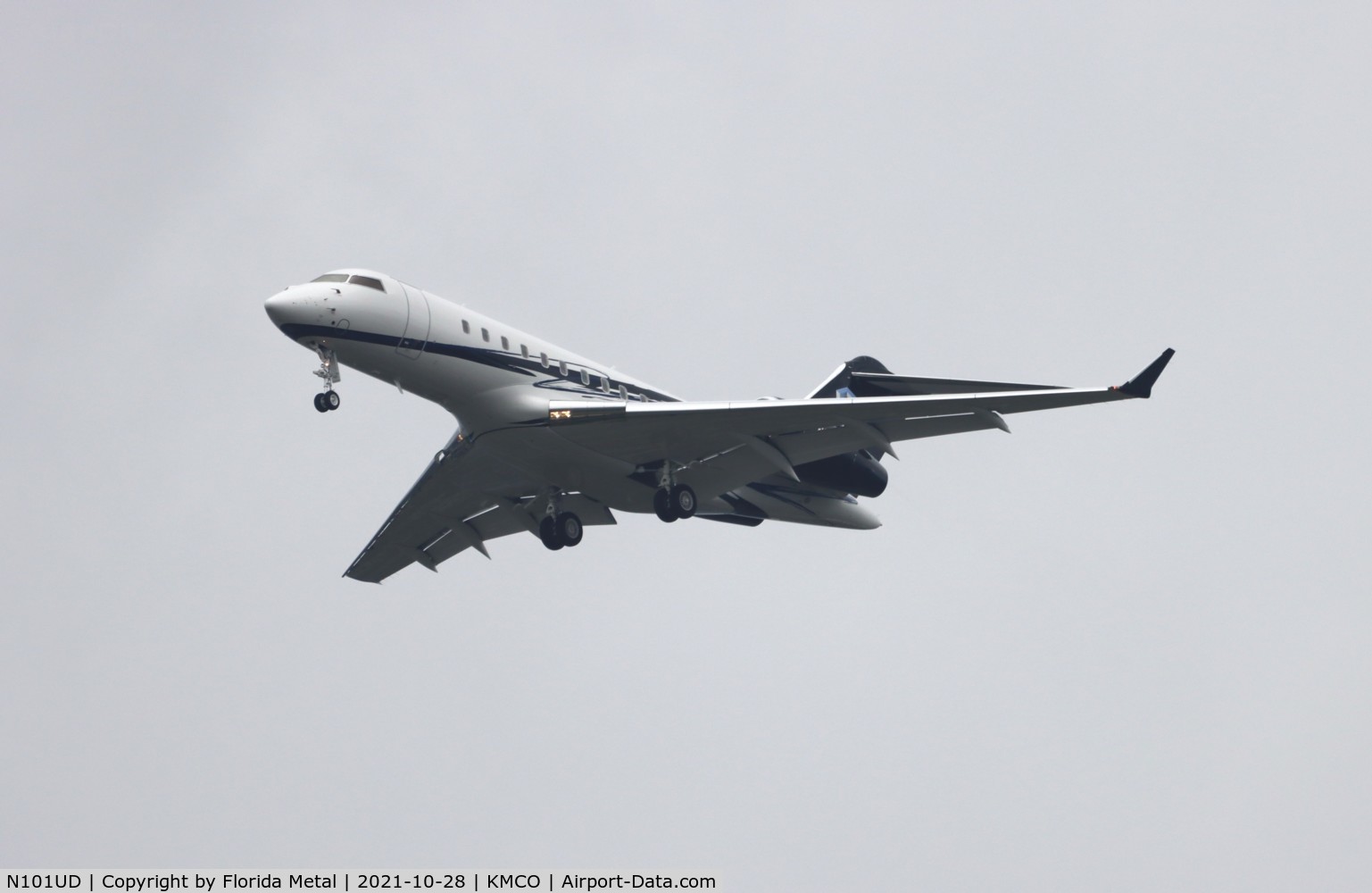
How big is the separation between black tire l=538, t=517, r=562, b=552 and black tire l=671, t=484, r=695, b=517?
3.22 meters

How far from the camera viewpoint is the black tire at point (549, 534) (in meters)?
32.9

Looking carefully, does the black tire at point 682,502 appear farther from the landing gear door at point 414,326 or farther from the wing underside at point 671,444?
the landing gear door at point 414,326

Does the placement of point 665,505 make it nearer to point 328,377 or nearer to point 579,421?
point 579,421

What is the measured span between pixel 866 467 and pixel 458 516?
9.78m

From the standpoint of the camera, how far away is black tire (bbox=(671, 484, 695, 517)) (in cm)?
3131

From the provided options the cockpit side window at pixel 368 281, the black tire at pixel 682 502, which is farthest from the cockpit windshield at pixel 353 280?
the black tire at pixel 682 502

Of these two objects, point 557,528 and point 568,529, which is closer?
point 557,528

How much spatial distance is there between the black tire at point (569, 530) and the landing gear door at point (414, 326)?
643 centimetres

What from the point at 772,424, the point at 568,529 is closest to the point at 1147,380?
the point at 772,424

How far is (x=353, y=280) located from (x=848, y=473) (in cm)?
1232

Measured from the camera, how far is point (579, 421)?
2925 cm

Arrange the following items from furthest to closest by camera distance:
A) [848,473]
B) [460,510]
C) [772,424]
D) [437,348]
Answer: [460,510] < [848,473] < [772,424] < [437,348]

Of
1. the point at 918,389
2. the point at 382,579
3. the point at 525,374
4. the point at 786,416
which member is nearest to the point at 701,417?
the point at 786,416

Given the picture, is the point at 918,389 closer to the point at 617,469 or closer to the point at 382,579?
the point at 617,469
